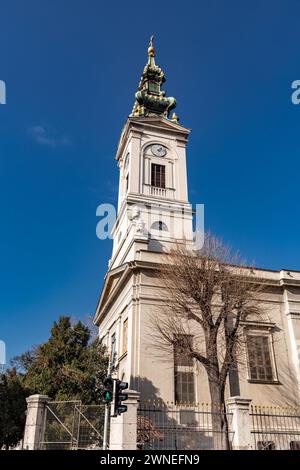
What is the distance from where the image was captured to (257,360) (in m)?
22.7

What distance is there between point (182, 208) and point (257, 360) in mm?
13618

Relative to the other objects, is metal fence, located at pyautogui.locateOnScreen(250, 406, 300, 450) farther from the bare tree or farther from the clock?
A: the clock

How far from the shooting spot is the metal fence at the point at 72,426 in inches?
589

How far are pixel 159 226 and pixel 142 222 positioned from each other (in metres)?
2.48

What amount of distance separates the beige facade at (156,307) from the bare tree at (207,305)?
3.52 feet

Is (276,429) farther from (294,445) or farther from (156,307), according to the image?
(156,307)

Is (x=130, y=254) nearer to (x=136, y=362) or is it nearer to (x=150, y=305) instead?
(x=150, y=305)

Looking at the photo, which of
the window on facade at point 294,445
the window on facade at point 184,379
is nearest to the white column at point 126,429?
the window on facade at point 184,379

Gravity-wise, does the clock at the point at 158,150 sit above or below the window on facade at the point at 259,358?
above

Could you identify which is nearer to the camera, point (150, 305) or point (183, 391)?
point (183, 391)

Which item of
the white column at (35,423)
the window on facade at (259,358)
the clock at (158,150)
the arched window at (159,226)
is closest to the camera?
the white column at (35,423)

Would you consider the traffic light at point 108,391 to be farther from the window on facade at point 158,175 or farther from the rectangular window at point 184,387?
the window on facade at point 158,175
